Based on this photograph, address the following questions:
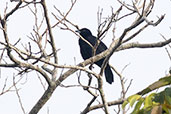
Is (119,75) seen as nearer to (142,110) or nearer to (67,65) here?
(67,65)

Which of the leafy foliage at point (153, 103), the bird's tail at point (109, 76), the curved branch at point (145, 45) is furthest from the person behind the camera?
the bird's tail at point (109, 76)

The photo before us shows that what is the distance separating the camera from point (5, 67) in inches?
164

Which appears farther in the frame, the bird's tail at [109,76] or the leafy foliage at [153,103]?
the bird's tail at [109,76]

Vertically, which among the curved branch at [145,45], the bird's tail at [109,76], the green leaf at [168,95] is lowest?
the green leaf at [168,95]

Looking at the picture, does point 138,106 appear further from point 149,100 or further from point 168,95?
point 168,95

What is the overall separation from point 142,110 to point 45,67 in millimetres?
3212

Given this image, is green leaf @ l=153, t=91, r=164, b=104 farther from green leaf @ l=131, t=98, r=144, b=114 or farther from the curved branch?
the curved branch

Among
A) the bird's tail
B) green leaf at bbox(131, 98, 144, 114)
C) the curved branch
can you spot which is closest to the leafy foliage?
green leaf at bbox(131, 98, 144, 114)

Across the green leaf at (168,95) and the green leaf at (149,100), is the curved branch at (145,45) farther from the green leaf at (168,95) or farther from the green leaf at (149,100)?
the green leaf at (168,95)

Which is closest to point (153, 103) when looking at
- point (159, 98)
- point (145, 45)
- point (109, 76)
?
point (159, 98)

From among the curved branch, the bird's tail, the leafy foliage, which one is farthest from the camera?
the bird's tail

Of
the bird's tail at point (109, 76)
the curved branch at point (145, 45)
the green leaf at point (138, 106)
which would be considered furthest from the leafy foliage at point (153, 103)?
the bird's tail at point (109, 76)

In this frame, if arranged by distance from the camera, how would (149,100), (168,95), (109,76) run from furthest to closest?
(109,76) < (149,100) < (168,95)

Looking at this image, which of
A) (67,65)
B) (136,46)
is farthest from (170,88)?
(136,46)
